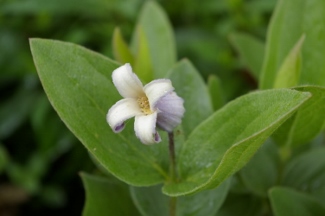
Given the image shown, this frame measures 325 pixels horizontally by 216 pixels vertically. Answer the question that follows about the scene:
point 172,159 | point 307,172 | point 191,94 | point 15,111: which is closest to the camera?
point 172,159

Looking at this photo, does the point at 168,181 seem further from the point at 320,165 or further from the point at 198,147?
the point at 320,165

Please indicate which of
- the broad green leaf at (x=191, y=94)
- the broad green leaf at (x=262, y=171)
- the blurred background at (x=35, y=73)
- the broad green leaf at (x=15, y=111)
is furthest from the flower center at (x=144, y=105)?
the broad green leaf at (x=15, y=111)

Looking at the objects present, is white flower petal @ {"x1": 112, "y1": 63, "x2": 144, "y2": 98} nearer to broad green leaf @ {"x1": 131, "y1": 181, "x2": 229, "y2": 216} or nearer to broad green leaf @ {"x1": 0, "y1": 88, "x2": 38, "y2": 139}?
broad green leaf @ {"x1": 131, "y1": 181, "x2": 229, "y2": 216}

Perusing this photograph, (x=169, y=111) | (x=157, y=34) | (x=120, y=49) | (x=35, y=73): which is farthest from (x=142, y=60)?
(x=35, y=73)

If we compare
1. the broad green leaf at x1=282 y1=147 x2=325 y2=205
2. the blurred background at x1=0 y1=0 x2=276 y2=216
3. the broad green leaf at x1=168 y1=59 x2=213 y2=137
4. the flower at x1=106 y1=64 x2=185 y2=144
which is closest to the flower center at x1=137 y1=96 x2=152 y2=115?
the flower at x1=106 y1=64 x2=185 y2=144

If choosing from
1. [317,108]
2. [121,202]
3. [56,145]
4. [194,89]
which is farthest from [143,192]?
[56,145]

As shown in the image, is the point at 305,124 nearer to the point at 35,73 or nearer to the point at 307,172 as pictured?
the point at 307,172
